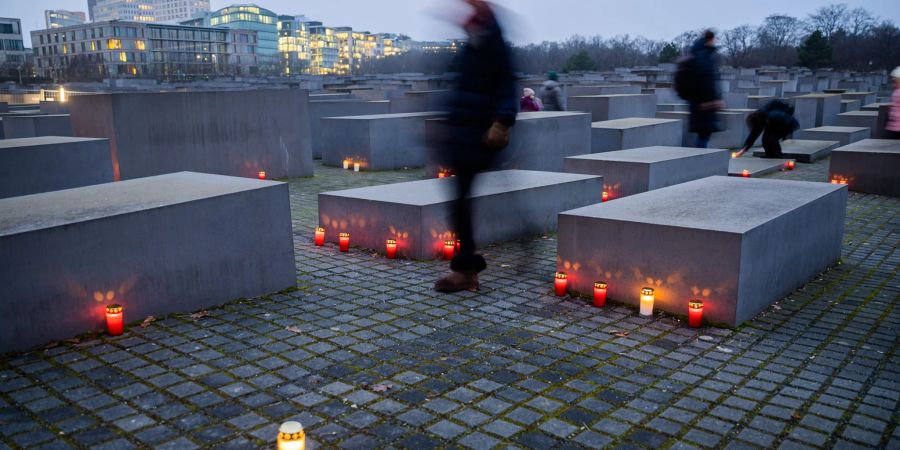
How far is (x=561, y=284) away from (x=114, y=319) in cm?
336

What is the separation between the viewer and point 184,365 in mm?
4336

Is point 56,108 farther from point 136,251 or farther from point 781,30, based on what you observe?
point 781,30

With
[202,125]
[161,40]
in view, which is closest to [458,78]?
[202,125]

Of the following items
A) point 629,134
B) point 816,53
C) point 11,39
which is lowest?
point 629,134

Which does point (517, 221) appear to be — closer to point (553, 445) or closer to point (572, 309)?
point (572, 309)

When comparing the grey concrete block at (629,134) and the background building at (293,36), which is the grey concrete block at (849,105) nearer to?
the grey concrete block at (629,134)

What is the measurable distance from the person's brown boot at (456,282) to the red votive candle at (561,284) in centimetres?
70

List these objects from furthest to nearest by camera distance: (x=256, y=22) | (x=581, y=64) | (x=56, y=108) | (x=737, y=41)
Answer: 1. (x=256, y=22)
2. (x=737, y=41)
3. (x=581, y=64)
4. (x=56, y=108)

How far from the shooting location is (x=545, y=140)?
12.8m

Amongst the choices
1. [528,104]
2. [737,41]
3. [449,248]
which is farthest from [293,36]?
[449,248]

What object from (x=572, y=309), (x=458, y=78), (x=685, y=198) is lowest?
(x=572, y=309)

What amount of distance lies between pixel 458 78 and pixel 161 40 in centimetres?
13710

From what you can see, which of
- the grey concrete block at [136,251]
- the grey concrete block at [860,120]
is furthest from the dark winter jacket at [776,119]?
the grey concrete block at [136,251]

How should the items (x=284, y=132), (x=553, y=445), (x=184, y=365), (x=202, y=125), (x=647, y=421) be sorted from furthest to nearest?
1. (x=284, y=132)
2. (x=202, y=125)
3. (x=184, y=365)
4. (x=647, y=421)
5. (x=553, y=445)
